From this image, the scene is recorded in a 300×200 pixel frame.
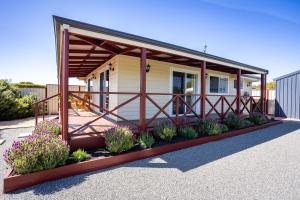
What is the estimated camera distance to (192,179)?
3350 millimetres

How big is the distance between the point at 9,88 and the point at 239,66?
1339 centimetres

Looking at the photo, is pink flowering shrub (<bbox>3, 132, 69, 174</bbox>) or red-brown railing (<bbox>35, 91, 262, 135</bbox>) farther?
red-brown railing (<bbox>35, 91, 262, 135</bbox>)

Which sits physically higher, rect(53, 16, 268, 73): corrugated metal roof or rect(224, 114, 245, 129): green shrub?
rect(53, 16, 268, 73): corrugated metal roof

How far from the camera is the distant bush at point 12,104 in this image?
10.4 meters

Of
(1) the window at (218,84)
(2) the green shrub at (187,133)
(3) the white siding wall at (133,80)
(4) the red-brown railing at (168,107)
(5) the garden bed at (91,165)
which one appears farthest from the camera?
(1) the window at (218,84)

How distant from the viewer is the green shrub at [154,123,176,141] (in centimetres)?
530

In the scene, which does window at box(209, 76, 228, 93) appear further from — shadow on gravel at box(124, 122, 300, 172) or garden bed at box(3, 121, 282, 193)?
garden bed at box(3, 121, 282, 193)

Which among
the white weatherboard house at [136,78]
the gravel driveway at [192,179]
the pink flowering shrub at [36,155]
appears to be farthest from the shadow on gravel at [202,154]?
the pink flowering shrub at [36,155]

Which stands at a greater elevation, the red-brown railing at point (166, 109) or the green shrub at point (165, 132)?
the red-brown railing at point (166, 109)

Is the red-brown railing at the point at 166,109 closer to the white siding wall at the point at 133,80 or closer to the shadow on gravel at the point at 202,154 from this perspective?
the white siding wall at the point at 133,80

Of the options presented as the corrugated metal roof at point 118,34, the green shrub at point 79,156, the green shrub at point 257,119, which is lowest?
the green shrub at point 79,156

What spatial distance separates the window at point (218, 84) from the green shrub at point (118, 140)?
7360 millimetres

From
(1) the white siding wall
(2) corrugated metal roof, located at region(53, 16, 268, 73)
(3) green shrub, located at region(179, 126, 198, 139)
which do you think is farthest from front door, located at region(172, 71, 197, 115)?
(3) green shrub, located at region(179, 126, 198, 139)

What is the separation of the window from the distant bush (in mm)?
10888
